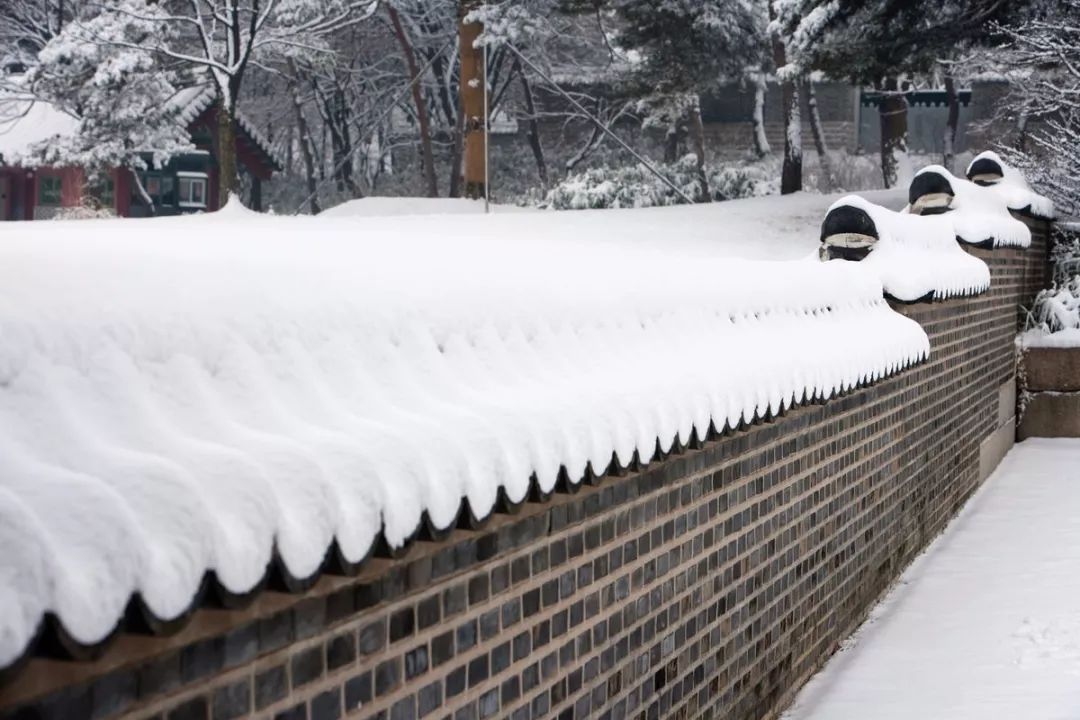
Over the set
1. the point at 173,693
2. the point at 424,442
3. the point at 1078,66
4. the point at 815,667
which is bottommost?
the point at 815,667

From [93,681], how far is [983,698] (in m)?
4.85

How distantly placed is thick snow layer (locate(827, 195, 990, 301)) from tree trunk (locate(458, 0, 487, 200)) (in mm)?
15603

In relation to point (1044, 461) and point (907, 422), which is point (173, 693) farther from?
point (1044, 461)

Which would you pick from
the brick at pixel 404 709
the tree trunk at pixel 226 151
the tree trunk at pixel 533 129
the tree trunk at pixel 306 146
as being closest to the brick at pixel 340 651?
the brick at pixel 404 709

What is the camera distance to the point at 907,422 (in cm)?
846

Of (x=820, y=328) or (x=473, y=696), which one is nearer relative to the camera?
(x=473, y=696)

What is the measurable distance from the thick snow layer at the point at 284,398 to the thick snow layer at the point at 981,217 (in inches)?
267

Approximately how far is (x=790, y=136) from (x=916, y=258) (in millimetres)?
18376

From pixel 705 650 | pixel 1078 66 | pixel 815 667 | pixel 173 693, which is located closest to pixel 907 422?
pixel 815 667

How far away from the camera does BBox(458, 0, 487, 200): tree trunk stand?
25.9 m

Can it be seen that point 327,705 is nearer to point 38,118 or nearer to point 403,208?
point 403,208

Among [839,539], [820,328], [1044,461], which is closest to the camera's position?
[820,328]

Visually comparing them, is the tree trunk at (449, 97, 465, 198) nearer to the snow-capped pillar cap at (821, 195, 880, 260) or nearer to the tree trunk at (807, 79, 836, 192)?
the tree trunk at (807, 79, 836, 192)

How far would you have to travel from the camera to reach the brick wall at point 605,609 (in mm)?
2334
